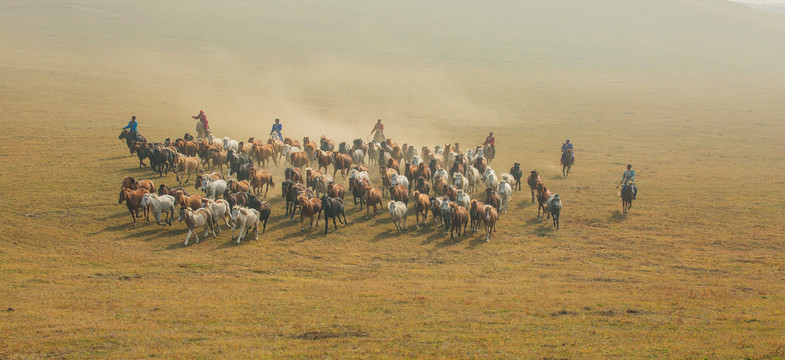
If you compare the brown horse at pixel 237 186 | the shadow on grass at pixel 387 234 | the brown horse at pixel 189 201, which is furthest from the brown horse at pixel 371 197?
the brown horse at pixel 189 201

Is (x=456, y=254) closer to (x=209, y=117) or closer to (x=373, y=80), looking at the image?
(x=209, y=117)

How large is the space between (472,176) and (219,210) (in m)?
11.9

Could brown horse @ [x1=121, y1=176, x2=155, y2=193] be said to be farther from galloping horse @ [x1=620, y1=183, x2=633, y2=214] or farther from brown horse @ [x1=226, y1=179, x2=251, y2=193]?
galloping horse @ [x1=620, y1=183, x2=633, y2=214]

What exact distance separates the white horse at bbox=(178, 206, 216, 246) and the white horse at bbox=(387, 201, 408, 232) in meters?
6.18

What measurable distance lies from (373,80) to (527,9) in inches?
3851

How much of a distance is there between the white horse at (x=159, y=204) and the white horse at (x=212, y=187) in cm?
218

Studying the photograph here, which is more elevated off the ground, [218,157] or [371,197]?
[218,157]

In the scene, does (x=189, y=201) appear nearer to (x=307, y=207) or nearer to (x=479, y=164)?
(x=307, y=207)

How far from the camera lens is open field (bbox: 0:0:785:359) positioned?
13.6 metres

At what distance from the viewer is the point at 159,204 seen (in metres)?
21.5

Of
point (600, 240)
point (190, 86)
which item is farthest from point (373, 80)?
point (600, 240)

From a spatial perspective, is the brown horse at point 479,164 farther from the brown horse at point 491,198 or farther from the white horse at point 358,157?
the brown horse at point 491,198

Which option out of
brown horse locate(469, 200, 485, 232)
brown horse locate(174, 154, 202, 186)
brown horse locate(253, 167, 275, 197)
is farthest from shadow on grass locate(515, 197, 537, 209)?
brown horse locate(174, 154, 202, 186)

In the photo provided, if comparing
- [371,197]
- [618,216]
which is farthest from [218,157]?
[618,216]
